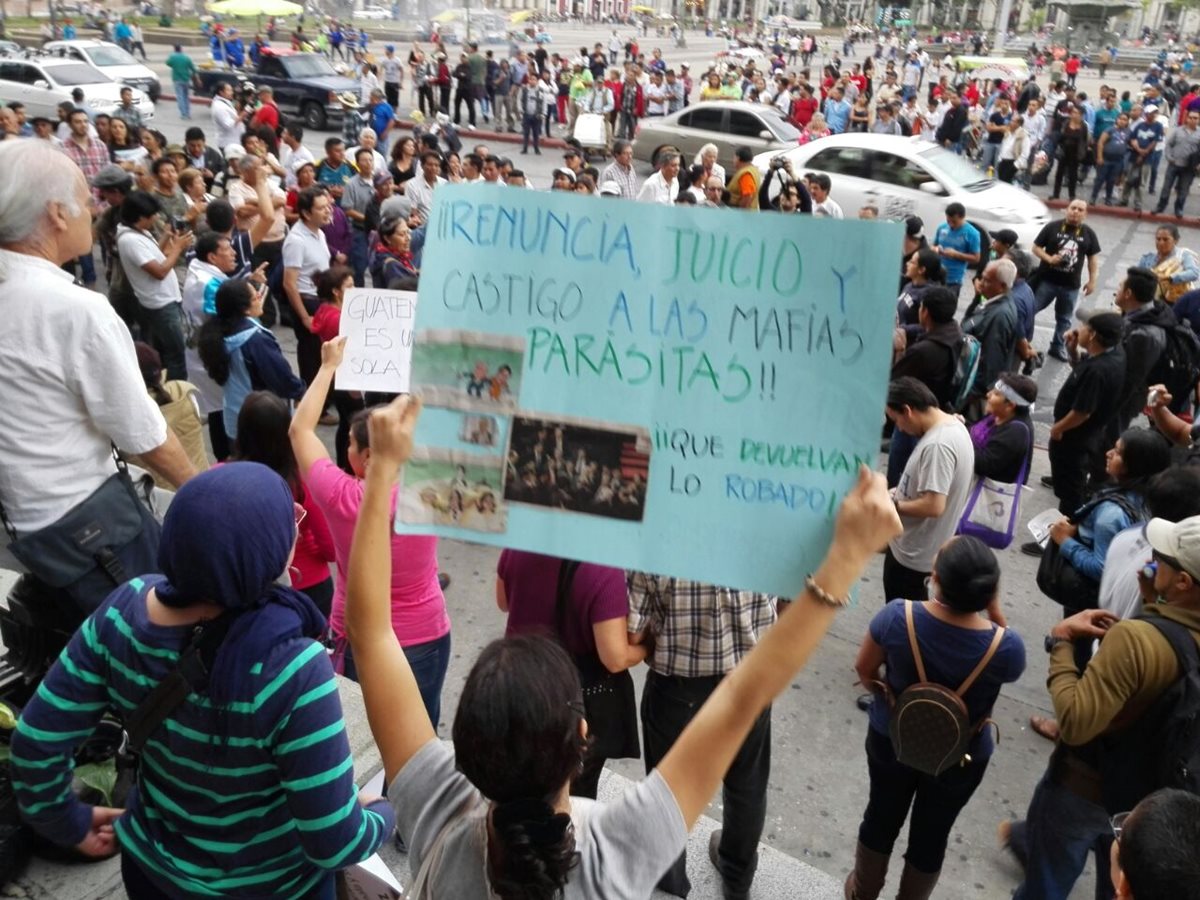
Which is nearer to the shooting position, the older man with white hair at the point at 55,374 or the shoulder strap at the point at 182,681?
the shoulder strap at the point at 182,681

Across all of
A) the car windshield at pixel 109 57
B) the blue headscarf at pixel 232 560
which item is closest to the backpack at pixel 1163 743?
the blue headscarf at pixel 232 560

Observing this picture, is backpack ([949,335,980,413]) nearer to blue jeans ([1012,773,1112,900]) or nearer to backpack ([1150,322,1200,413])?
backpack ([1150,322,1200,413])

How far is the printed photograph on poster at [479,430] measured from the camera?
69.0 inches

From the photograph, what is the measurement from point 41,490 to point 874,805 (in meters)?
2.85

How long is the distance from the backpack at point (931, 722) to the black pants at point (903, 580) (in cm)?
168

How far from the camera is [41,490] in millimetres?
2701

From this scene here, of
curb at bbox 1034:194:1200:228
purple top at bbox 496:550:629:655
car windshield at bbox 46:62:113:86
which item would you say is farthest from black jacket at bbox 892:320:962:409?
car windshield at bbox 46:62:113:86

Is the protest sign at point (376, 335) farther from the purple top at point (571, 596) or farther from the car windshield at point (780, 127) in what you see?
the car windshield at point (780, 127)

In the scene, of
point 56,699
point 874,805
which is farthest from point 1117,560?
point 56,699

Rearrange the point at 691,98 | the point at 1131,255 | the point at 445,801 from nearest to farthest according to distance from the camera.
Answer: the point at 445,801 → the point at 1131,255 → the point at 691,98

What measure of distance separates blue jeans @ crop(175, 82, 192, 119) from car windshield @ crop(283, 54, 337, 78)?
321 cm

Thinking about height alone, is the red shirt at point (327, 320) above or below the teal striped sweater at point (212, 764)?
below

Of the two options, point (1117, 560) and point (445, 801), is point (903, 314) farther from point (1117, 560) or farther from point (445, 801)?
point (445, 801)

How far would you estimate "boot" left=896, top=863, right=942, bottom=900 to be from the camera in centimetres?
340
